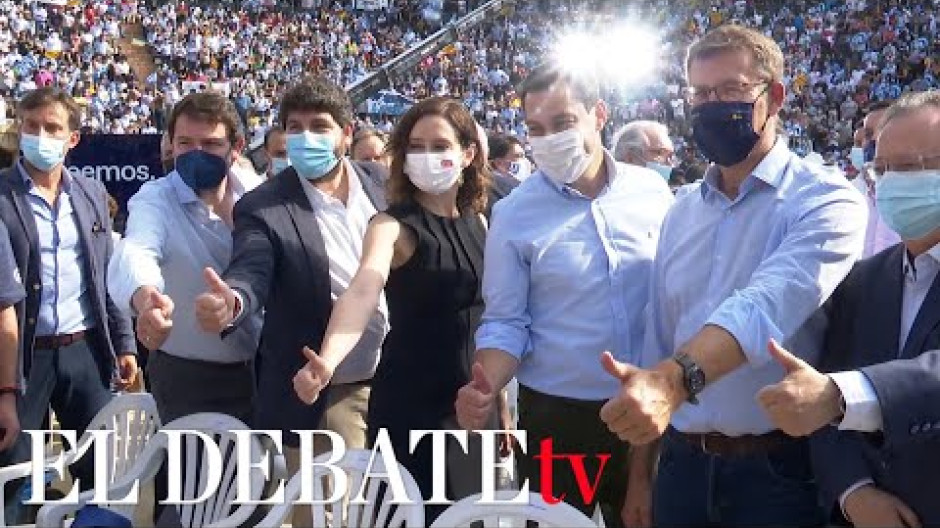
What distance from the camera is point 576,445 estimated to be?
9.21 ft

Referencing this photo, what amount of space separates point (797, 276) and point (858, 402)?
0.36m

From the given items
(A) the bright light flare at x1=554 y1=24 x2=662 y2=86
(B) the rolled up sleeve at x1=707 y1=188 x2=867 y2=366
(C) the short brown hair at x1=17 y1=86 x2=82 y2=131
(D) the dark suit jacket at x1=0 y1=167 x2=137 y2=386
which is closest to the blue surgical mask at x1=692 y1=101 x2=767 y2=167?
(B) the rolled up sleeve at x1=707 y1=188 x2=867 y2=366

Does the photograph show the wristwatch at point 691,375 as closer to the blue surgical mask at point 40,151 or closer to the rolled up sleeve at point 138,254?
the rolled up sleeve at point 138,254

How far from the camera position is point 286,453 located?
3.37m

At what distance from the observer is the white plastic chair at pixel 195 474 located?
3.06 meters

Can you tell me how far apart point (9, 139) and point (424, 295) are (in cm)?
275

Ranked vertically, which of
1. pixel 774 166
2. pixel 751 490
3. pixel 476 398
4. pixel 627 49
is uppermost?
pixel 627 49

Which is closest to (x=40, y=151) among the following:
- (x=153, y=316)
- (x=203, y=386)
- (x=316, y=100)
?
(x=203, y=386)

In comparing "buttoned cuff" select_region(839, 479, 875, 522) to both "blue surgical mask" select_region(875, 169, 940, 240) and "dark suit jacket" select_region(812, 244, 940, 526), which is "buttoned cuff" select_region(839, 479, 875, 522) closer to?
"dark suit jacket" select_region(812, 244, 940, 526)

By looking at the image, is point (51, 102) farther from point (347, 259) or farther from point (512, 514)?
point (512, 514)

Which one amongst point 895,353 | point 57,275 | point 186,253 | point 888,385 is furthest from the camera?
point 57,275

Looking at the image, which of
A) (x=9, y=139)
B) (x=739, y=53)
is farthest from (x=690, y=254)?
(x=9, y=139)

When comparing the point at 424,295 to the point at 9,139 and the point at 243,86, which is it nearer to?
the point at 9,139

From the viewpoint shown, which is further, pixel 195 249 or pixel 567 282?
pixel 195 249
